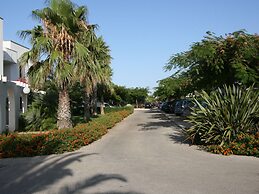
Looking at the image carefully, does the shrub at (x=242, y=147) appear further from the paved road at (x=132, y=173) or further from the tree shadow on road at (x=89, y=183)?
the tree shadow on road at (x=89, y=183)

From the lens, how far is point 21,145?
12.7 m

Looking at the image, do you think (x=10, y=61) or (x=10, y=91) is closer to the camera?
(x=10, y=91)

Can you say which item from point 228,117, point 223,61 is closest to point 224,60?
point 223,61

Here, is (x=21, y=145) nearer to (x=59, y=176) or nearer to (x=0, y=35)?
(x=59, y=176)

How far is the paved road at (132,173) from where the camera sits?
729 centimetres

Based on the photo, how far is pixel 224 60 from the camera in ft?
55.5

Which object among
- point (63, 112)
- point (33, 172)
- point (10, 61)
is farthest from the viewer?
point (10, 61)

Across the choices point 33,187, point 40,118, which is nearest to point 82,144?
point 33,187

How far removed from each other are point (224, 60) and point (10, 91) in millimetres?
11957

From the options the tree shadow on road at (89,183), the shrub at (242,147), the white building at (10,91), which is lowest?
the tree shadow on road at (89,183)

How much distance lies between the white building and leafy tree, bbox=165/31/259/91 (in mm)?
8963

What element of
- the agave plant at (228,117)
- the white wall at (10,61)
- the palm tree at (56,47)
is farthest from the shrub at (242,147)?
the white wall at (10,61)

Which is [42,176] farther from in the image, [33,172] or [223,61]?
[223,61]

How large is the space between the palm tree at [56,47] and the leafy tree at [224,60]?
516cm
